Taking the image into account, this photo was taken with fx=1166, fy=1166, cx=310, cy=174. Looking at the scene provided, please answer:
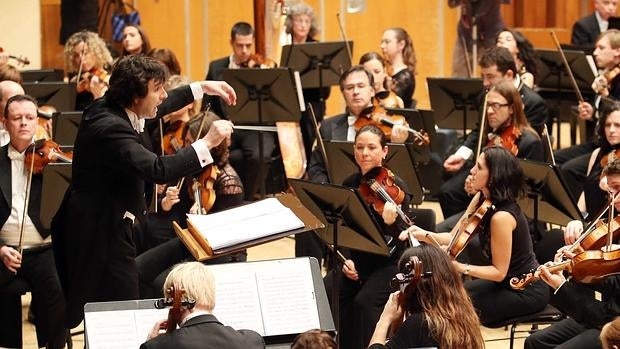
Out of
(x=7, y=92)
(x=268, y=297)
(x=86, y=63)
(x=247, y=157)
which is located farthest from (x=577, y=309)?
(x=86, y=63)

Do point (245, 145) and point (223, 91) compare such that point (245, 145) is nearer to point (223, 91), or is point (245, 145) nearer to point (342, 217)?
point (342, 217)

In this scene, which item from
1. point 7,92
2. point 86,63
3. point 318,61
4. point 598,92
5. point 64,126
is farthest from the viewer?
point 318,61

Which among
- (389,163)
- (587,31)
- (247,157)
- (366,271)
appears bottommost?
(366,271)

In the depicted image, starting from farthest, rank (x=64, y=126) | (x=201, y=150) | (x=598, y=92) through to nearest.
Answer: (x=598, y=92) < (x=64, y=126) < (x=201, y=150)

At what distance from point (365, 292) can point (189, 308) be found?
1973mm

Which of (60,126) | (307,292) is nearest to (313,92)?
(60,126)

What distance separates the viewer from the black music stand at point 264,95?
8031 millimetres

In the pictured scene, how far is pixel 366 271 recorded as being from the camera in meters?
5.92

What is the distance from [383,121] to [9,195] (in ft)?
8.07

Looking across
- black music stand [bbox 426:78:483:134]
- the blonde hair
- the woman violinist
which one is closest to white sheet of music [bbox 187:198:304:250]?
the blonde hair

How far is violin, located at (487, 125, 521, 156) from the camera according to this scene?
271 inches

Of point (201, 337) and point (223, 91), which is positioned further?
point (223, 91)

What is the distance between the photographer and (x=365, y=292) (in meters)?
5.80

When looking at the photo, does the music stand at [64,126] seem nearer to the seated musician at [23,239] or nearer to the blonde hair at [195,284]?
the seated musician at [23,239]
